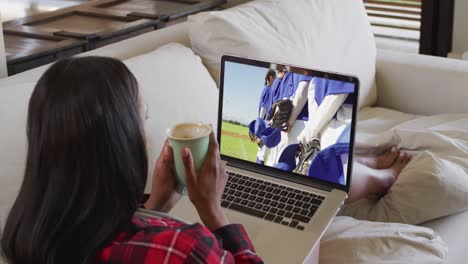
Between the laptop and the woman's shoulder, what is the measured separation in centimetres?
35

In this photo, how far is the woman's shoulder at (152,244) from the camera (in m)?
0.95

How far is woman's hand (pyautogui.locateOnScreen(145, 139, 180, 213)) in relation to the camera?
1172mm

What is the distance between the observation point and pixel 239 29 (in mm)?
1983

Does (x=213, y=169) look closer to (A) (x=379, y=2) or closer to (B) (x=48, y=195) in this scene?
(B) (x=48, y=195)

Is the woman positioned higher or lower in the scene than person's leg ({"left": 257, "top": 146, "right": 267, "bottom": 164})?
higher

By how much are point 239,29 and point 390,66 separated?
0.78 m

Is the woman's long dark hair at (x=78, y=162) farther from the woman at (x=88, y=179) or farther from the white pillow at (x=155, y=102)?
the white pillow at (x=155, y=102)

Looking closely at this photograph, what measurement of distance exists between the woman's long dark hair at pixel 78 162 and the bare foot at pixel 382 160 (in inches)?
42.0

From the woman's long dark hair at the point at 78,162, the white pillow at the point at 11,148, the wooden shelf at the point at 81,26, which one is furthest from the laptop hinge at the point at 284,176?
the wooden shelf at the point at 81,26

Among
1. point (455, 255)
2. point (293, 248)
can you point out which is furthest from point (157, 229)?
point (455, 255)

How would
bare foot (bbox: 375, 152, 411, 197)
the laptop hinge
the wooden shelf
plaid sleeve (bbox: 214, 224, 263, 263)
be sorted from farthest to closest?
1. the wooden shelf
2. bare foot (bbox: 375, 152, 411, 197)
3. the laptop hinge
4. plaid sleeve (bbox: 214, 224, 263, 263)

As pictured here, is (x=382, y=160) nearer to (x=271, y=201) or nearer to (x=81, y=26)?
(x=271, y=201)

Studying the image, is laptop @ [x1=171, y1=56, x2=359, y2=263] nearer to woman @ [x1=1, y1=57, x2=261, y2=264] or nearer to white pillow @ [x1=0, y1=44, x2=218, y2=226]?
white pillow @ [x1=0, y1=44, x2=218, y2=226]

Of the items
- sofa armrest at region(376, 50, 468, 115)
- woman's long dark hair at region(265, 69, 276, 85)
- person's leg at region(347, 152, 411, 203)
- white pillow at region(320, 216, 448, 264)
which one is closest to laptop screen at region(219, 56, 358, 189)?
woman's long dark hair at region(265, 69, 276, 85)
